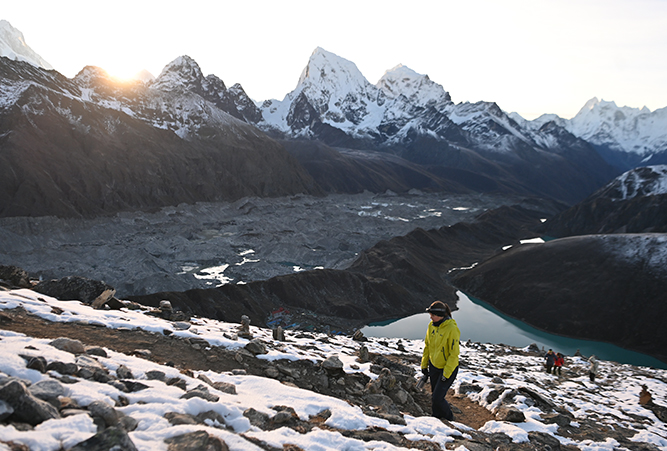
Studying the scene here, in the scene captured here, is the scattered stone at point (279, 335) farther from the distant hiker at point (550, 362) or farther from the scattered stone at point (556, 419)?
the distant hiker at point (550, 362)

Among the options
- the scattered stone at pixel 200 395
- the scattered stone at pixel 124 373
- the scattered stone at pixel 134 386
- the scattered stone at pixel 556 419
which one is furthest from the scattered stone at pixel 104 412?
the scattered stone at pixel 556 419

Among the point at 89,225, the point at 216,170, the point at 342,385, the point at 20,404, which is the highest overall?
the point at 216,170

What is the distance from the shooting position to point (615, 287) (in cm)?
4844

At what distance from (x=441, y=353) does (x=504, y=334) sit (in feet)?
138

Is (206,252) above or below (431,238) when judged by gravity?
below

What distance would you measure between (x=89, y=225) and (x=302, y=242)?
114ft

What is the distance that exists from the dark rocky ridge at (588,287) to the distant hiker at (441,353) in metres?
43.1

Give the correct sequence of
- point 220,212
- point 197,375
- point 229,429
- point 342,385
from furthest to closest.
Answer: point 220,212, point 342,385, point 197,375, point 229,429

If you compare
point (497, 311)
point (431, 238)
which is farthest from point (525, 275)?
point (431, 238)

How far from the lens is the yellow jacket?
758 cm

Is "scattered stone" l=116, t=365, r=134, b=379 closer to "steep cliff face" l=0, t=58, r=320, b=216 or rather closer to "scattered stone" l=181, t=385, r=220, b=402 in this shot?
"scattered stone" l=181, t=385, r=220, b=402

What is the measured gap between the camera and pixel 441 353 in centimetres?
775

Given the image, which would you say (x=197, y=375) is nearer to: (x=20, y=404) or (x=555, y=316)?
(x=20, y=404)

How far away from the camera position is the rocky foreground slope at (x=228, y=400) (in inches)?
177
